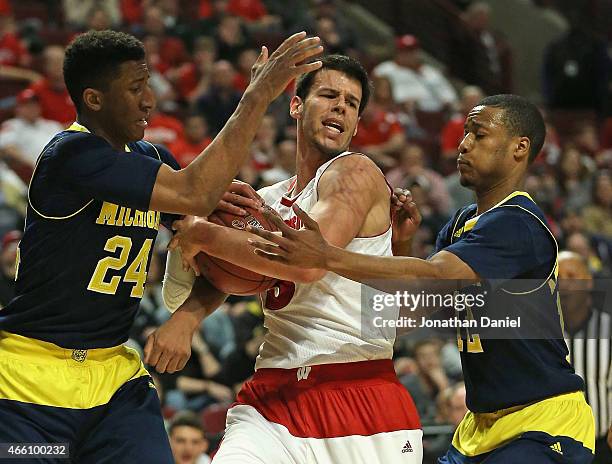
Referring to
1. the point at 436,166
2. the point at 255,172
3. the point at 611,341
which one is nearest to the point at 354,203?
the point at 611,341

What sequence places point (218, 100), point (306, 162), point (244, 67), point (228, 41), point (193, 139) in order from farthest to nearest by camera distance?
point (228, 41) < point (244, 67) < point (218, 100) < point (193, 139) < point (306, 162)

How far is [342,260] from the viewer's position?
3.77 metres

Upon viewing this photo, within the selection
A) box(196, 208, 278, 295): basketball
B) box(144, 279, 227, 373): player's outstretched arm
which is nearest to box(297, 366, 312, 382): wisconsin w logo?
box(196, 208, 278, 295): basketball

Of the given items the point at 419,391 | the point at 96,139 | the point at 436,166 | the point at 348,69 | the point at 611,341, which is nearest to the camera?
the point at 96,139

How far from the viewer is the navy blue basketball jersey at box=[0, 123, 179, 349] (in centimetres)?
383

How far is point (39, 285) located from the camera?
3.97 metres

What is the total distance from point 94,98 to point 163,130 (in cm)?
638

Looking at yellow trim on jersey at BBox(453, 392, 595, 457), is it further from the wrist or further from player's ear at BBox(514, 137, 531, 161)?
the wrist

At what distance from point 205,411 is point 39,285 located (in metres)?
3.81

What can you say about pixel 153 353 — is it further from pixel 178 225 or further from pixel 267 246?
pixel 267 246

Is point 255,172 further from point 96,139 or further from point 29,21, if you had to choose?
point 96,139

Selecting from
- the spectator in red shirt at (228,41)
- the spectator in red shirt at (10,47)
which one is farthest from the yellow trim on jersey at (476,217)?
the spectator in red shirt at (228,41)

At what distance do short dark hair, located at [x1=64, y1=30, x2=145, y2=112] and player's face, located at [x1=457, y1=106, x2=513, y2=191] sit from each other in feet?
4.59

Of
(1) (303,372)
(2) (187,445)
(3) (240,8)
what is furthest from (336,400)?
(3) (240,8)
